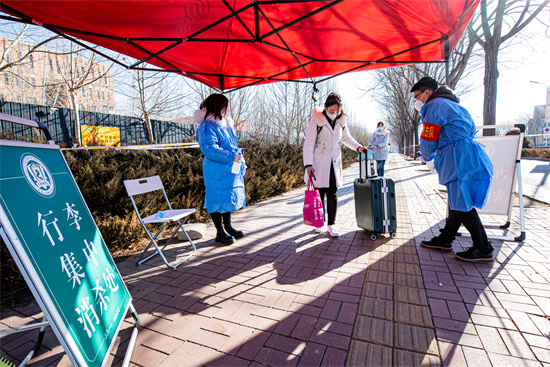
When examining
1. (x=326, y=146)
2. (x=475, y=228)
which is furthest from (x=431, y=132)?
(x=326, y=146)

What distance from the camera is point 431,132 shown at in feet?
9.70

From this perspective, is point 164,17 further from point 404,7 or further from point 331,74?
point 331,74

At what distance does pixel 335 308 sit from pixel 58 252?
1.94 metres

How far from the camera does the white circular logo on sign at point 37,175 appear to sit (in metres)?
1.56

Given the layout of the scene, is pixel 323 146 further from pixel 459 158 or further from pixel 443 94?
pixel 459 158

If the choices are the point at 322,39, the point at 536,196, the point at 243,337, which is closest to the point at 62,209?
the point at 243,337

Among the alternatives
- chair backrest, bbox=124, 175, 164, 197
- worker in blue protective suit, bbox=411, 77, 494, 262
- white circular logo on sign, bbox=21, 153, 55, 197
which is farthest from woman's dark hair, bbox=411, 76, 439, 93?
white circular logo on sign, bbox=21, 153, 55, 197

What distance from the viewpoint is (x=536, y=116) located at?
6400 cm

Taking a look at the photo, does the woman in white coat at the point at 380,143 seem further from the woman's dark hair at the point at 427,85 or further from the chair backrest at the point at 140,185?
the chair backrest at the point at 140,185

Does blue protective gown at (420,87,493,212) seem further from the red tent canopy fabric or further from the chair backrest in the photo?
the chair backrest

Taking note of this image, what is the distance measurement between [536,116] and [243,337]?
8834cm

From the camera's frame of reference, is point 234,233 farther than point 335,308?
Yes

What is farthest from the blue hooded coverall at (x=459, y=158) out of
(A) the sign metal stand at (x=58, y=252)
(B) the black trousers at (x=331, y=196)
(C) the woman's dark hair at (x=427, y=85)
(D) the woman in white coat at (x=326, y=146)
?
(A) the sign metal stand at (x=58, y=252)

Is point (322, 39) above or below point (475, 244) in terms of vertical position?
above
